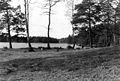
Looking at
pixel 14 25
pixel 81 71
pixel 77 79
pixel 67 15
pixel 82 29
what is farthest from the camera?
pixel 82 29

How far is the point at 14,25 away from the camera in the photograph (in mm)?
33969

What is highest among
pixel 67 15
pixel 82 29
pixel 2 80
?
pixel 67 15

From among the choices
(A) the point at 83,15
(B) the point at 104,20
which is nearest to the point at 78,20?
(A) the point at 83,15

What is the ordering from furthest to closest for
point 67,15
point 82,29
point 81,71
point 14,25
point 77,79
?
point 82,29, point 67,15, point 14,25, point 81,71, point 77,79

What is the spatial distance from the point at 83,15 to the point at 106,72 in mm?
30838

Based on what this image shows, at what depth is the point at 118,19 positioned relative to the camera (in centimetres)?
4050

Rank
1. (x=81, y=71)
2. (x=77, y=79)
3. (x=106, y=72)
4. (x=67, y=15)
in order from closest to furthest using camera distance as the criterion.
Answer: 1. (x=77, y=79)
2. (x=106, y=72)
3. (x=81, y=71)
4. (x=67, y=15)

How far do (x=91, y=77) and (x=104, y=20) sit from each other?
3573 cm

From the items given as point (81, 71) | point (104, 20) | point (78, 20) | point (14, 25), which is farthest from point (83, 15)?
point (81, 71)

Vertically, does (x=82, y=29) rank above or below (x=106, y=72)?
above

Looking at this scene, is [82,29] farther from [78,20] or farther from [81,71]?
[81,71]

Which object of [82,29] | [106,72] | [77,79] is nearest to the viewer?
[77,79]

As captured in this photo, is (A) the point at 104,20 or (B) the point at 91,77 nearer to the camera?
(B) the point at 91,77

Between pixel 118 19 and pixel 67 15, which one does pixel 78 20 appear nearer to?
pixel 67 15
